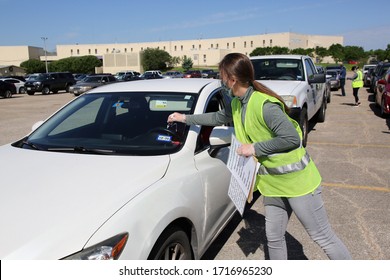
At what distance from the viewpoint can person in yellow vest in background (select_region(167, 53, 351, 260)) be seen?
2.23 m

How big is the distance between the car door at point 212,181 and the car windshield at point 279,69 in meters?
5.15

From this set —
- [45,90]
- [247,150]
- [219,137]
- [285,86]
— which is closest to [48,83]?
[45,90]

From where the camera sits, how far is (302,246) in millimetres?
3602

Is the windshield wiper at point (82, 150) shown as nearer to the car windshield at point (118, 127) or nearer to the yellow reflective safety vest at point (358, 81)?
the car windshield at point (118, 127)

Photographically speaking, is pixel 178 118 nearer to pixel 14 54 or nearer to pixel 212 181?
pixel 212 181

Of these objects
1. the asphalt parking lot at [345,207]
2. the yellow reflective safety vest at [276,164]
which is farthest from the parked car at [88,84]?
the yellow reflective safety vest at [276,164]

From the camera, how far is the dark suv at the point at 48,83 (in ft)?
102

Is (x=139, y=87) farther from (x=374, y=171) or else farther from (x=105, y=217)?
(x=374, y=171)

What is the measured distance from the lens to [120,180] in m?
2.28

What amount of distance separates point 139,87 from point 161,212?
5.94 feet

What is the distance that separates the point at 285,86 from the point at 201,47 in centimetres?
13650

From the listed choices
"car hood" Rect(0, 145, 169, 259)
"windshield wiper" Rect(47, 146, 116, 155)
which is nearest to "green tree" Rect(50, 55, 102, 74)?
"windshield wiper" Rect(47, 146, 116, 155)

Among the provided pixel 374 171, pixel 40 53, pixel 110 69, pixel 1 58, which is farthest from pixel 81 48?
pixel 374 171

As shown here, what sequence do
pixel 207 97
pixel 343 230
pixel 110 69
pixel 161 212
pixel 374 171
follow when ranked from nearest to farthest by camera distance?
1. pixel 161 212
2. pixel 207 97
3. pixel 343 230
4. pixel 374 171
5. pixel 110 69
